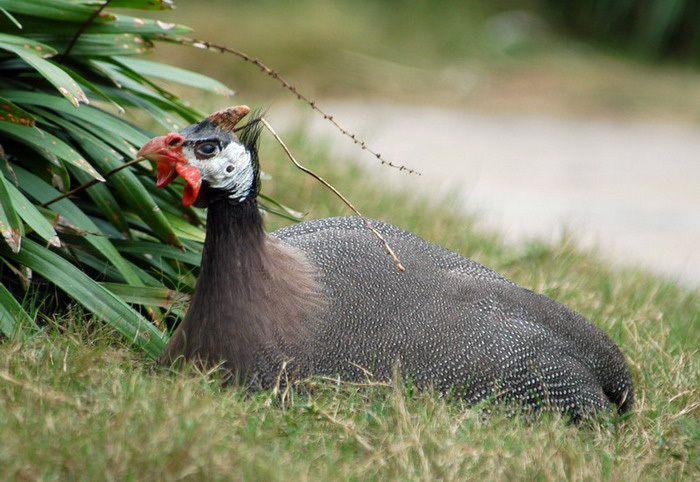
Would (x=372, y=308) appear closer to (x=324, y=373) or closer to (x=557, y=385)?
(x=324, y=373)

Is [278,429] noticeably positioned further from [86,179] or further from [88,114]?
[88,114]

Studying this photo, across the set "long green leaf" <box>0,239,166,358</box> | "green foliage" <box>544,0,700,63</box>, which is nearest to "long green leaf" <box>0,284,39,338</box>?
"long green leaf" <box>0,239,166,358</box>

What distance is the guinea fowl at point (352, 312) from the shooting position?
2787 mm

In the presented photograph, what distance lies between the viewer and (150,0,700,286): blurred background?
6.40m

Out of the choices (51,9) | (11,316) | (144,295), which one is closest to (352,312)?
(144,295)

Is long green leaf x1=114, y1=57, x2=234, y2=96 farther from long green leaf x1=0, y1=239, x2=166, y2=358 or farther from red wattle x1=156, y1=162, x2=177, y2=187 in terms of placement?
red wattle x1=156, y1=162, x2=177, y2=187

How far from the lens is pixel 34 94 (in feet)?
11.0

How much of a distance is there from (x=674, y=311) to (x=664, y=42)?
6.14m

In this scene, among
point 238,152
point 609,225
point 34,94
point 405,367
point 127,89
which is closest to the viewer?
point 238,152

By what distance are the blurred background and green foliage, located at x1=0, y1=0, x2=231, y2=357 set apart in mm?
2193

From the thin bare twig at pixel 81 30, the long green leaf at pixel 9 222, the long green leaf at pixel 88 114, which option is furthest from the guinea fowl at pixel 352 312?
the thin bare twig at pixel 81 30

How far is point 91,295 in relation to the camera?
312 cm

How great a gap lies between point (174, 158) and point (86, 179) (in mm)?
822

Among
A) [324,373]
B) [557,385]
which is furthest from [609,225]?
[324,373]
